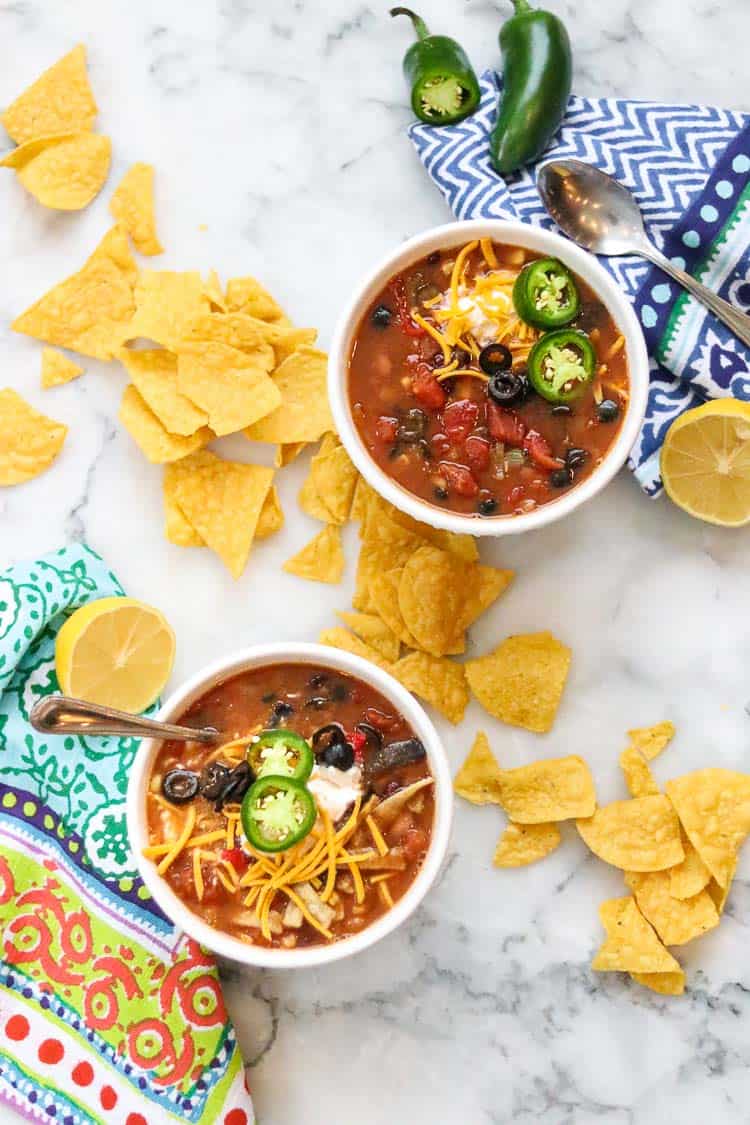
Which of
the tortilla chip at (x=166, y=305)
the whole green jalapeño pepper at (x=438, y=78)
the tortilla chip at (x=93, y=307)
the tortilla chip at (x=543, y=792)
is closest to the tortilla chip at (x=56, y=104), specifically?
the tortilla chip at (x=93, y=307)

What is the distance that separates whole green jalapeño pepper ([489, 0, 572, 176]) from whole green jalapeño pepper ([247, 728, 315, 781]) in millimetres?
1336

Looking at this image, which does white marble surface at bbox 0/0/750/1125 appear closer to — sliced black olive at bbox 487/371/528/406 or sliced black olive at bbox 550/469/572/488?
sliced black olive at bbox 550/469/572/488

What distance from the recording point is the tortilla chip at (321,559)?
2.85 metres

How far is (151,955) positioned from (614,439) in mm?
1476

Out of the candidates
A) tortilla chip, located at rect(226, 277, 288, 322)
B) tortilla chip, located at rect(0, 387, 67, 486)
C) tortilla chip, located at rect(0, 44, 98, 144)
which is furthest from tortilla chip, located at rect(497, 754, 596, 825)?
tortilla chip, located at rect(0, 44, 98, 144)

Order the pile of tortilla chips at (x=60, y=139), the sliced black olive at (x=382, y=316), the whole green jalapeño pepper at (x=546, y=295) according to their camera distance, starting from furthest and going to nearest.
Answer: the pile of tortilla chips at (x=60, y=139) < the sliced black olive at (x=382, y=316) < the whole green jalapeño pepper at (x=546, y=295)

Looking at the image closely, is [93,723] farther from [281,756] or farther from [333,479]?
[333,479]

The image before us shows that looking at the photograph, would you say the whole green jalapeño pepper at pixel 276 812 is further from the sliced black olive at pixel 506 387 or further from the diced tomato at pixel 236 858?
the sliced black olive at pixel 506 387

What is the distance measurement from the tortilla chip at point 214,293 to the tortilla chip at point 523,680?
979mm

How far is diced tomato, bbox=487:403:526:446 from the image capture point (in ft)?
8.14

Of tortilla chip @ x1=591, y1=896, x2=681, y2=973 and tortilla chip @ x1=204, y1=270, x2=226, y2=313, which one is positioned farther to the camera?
tortilla chip @ x1=204, y1=270, x2=226, y2=313

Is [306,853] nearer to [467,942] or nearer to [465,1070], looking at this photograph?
[467,942]

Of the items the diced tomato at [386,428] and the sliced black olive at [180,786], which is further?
the diced tomato at [386,428]

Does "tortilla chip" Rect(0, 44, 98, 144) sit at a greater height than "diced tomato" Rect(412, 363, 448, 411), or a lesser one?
greater
